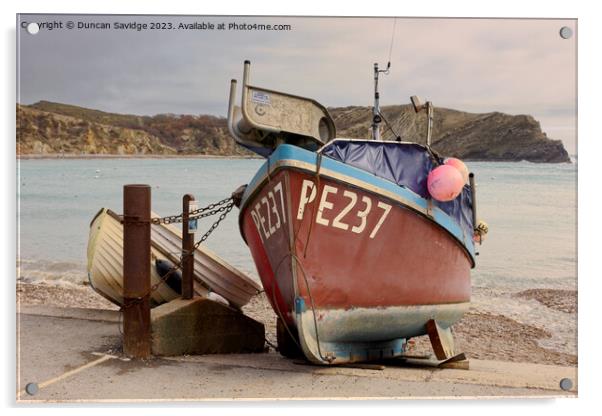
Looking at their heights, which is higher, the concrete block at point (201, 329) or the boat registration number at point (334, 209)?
the boat registration number at point (334, 209)

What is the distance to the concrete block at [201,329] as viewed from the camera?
20.2 feet

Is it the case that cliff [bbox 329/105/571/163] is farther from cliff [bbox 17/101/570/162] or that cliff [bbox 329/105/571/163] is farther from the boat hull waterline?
the boat hull waterline

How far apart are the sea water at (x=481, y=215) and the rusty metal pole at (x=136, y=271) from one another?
778mm

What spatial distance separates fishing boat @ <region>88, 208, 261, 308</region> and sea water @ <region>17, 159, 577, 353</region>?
590 millimetres

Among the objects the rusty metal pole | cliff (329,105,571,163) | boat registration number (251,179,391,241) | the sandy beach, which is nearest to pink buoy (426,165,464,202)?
boat registration number (251,179,391,241)

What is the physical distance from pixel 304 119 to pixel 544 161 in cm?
207

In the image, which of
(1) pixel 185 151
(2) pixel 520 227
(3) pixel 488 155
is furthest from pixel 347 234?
(2) pixel 520 227

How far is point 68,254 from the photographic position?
10.1 meters

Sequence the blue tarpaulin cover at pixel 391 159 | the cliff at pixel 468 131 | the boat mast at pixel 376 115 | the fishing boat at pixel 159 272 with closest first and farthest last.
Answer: the blue tarpaulin cover at pixel 391 159 → the cliff at pixel 468 131 → the boat mast at pixel 376 115 → the fishing boat at pixel 159 272

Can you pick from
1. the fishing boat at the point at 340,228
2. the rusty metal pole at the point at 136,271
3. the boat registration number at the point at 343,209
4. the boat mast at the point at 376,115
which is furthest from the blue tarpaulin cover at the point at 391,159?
the rusty metal pole at the point at 136,271

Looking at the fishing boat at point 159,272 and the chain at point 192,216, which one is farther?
the fishing boat at point 159,272

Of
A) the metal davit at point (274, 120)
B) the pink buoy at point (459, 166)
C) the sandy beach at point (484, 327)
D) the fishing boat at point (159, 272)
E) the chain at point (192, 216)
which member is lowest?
the sandy beach at point (484, 327)

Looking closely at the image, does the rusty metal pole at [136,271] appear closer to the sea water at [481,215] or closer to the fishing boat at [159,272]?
the sea water at [481,215]

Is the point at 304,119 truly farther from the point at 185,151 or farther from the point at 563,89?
the point at 185,151
